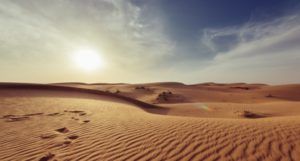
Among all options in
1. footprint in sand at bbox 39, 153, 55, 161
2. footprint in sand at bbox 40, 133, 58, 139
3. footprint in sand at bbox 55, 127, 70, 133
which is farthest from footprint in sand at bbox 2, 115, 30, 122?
footprint in sand at bbox 39, 153, 55, 161

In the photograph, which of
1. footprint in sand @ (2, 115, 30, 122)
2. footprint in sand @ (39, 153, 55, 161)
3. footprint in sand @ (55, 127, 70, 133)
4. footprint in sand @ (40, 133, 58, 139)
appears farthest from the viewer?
footprint in sand @ (2, 115, 30, 122)

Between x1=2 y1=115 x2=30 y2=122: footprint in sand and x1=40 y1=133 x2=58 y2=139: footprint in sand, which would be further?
x1=2 y1=115 x2=30 y2=122: footprint in sand

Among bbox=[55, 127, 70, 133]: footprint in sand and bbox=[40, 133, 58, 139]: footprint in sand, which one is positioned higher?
bbox=[55, 127, 70, 133]: footprint in sand

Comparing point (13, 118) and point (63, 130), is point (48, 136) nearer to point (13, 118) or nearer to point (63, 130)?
point (63, 130)

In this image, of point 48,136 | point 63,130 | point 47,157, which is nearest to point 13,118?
point 63,130

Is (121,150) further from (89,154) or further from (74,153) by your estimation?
(74,153)

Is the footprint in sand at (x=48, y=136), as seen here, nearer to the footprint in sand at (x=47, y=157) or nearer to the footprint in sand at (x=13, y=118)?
the footprint in sand at (x=47, y=157)

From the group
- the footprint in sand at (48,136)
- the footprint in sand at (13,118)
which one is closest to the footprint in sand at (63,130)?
the footprint in sand at (48,136)

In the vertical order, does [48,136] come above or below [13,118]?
below

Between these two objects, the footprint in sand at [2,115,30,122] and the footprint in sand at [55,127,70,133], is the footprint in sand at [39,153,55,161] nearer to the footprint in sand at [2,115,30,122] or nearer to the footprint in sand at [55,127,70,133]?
the footprint in sand at [55,127,70,133]

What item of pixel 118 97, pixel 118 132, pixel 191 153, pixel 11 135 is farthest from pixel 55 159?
pixel 118 97

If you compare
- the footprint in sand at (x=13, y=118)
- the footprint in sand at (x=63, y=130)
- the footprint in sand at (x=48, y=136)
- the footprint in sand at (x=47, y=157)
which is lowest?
the footprint in sand at (x=47, y=157)

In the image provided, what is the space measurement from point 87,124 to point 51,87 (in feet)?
40.3

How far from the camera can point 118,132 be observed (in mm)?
5535
